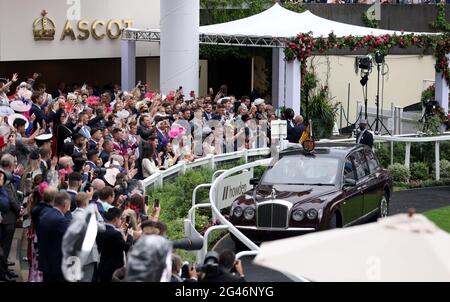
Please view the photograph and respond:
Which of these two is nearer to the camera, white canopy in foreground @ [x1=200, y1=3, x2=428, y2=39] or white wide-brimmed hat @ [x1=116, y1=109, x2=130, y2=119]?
white wide-brimmed hat @ [x1=116, y1=109, x2=130, y2=119]

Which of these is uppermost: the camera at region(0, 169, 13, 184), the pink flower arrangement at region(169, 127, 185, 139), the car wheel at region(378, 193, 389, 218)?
the pink flower arrangement at region(169, 127, 185, 139)

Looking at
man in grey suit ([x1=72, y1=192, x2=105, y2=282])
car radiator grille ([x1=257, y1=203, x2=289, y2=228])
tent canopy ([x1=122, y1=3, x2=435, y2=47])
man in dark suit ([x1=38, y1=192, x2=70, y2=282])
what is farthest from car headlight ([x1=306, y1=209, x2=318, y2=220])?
tent canopy ([x1=122, y1=3, x2=435, y2=47])

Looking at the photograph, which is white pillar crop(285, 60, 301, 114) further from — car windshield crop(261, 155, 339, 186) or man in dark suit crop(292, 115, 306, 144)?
car windshield crop(261, 155, 339, 186)

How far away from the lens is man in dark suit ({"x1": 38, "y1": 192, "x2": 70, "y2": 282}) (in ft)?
30.6

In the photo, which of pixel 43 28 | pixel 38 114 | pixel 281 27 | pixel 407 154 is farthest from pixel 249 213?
pixel 43 28

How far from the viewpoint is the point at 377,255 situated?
670cm

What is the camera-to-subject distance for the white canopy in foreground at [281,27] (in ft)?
80.7

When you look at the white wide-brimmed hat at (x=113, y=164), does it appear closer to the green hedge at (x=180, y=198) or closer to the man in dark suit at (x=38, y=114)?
the green hedge at (x=180, y=198)

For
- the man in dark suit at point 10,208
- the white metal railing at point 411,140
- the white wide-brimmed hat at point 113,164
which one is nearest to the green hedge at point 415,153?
the white metal railing at point 411,140

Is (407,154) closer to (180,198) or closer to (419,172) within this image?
(419,172)

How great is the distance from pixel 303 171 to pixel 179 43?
10.9 meters

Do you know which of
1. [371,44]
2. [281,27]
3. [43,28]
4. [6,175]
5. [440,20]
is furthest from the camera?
[440,20]

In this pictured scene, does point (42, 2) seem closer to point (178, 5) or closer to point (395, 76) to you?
point (178, 5)

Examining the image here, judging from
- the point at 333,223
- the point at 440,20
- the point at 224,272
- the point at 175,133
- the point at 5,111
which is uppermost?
the point at 440,20
